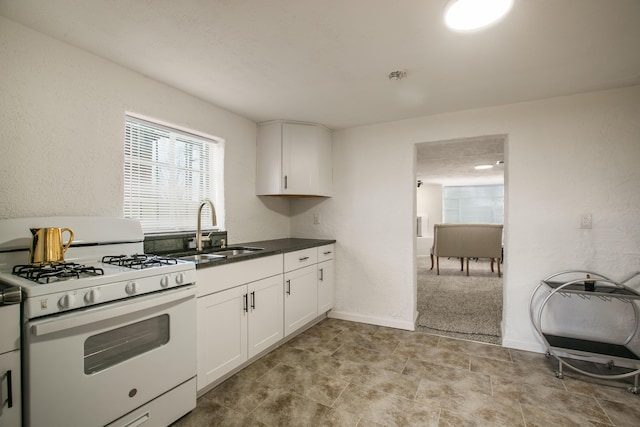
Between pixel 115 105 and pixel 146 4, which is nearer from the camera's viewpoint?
pixel 146 4

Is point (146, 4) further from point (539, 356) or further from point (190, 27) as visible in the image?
point (539, 356)

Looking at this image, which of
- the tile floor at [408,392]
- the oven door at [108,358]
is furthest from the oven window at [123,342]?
the tile floor at [408,392]

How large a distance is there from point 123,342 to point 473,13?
2283 millimetres

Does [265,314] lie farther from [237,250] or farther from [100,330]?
[100,330]

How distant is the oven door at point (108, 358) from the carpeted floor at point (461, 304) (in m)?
2.40

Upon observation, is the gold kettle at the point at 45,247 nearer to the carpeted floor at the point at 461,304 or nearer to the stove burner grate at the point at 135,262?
the stove burner grate at the point at 135,262

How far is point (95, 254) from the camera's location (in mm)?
1760

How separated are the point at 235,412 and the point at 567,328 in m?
2.66

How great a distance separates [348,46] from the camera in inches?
69.3

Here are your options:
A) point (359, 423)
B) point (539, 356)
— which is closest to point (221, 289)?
point (359, 423)

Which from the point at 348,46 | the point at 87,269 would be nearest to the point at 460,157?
the point at 348,46

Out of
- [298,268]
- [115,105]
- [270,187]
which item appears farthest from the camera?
[270,187]

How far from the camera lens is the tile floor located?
1.73m

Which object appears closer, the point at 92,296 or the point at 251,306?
the point at 92,296
